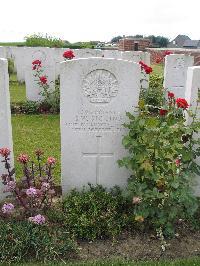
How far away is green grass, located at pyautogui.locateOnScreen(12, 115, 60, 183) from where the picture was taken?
677cm

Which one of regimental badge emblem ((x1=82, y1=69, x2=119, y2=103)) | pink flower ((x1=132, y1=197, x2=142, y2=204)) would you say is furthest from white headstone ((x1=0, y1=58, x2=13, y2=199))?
pink flower ((x1=132, y1=197, x2=142, y2=204))

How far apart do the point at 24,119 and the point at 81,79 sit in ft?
16.4

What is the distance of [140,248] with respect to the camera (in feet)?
13.0

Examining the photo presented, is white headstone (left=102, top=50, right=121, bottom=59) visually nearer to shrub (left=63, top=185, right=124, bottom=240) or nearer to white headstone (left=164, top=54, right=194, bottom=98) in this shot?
white headstone (left=164, top=54, right=194, bottom=98)

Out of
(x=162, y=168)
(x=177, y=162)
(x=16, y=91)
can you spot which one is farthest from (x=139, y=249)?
(x=16, y=91)

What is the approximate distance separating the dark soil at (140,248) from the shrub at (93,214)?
4.2 inches

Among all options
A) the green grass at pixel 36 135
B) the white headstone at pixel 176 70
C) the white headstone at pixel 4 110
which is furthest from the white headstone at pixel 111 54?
the white headstone at pixel 4 110

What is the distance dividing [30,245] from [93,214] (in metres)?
0.73

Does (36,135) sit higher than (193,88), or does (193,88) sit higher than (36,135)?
(193,88)

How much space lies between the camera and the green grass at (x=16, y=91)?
37.9 feet

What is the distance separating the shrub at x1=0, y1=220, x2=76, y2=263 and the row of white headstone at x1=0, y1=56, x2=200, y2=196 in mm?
932

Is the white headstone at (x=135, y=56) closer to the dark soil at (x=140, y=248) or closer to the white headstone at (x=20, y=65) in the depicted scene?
the white headstone at (x=20, y=65)

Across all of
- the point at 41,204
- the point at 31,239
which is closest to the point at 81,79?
the point at 41,204

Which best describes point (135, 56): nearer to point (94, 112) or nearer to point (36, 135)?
point (36, 135)
